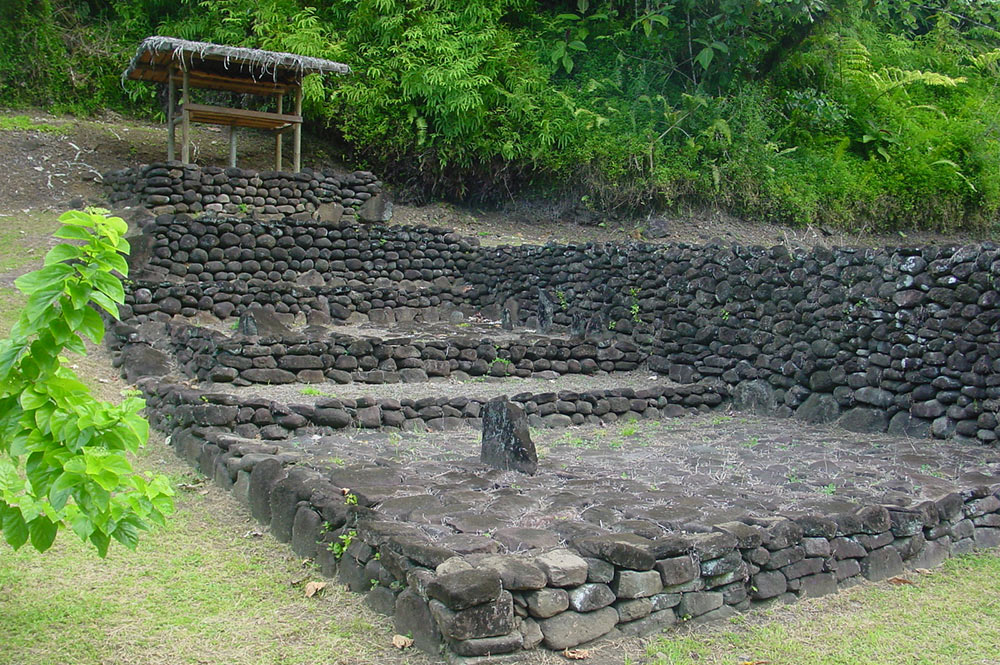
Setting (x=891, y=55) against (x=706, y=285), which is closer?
(x=706, y=285)

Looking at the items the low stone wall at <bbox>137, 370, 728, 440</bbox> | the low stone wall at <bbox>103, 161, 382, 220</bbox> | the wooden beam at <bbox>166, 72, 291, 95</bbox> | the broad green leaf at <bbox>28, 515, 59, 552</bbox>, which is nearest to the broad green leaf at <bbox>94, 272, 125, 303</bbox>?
the broad green leaf at <bbox>28, 515, 59, 552</bbox>

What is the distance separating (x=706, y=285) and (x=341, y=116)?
29.1 ft

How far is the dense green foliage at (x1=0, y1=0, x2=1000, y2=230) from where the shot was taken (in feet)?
50.9

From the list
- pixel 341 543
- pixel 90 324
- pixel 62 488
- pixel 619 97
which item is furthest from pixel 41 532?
pixel 619 97

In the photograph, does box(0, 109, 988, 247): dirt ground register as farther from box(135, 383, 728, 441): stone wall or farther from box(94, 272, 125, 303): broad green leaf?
box(94, 272, 125, 303): broad green leaf

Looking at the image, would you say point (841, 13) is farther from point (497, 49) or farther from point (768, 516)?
point (768, 516)

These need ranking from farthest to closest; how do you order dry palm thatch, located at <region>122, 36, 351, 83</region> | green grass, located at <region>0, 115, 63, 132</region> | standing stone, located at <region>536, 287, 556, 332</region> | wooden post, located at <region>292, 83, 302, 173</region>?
green grass, located at <region>0, 115, 63, 132</region>, wooden post, located at <region>292, 83, 302, 173</region>, dry palm thatch, located at <region>122, 36, 351, 83</region>, standing stone, located at <region>536, 287, 556, 332</region>

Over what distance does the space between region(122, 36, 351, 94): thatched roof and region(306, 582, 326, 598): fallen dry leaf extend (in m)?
10.1

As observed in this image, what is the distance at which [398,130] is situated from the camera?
52.1ft

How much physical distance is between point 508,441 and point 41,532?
3457mm

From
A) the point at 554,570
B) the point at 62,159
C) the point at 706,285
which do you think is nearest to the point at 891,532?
the point at 554,570

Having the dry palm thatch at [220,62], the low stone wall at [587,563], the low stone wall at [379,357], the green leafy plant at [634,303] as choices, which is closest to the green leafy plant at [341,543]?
the low stone wall at [587,563]

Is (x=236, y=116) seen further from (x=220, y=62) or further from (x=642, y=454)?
(x=642, y=454)

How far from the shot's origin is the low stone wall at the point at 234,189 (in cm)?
1260
